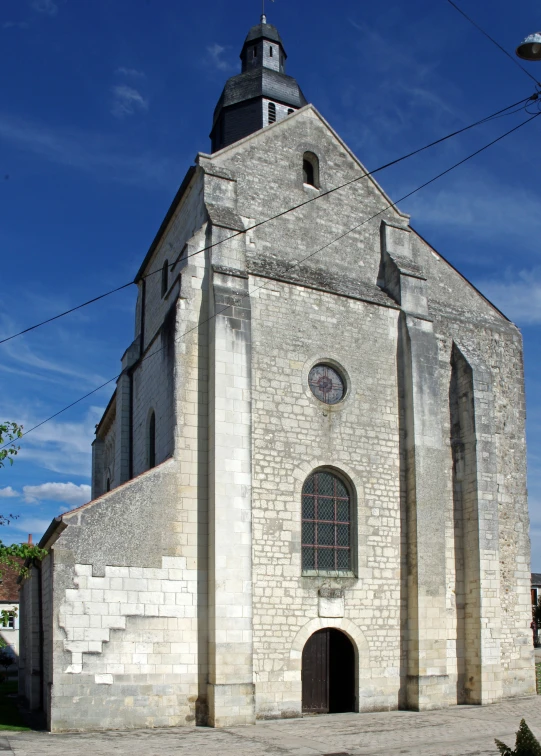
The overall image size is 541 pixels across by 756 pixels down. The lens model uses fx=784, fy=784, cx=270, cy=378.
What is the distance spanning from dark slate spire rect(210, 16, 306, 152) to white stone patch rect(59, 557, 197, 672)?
1264 cm

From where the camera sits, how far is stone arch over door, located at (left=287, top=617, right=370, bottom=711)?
45.2 feet

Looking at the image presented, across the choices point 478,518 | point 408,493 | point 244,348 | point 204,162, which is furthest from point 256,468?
point 204,162

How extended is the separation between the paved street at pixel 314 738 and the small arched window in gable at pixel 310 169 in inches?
424

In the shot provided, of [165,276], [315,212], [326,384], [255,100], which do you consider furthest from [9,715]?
[255,100]

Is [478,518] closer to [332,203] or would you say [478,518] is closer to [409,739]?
[409,739]

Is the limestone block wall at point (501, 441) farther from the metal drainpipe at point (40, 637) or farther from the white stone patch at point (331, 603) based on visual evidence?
the metal drainpipe at point (40, 637)

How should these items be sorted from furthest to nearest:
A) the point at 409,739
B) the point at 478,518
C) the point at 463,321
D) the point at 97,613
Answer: the point at 463,321, the point at 478,518, the point at 97,613, the point at 409,739

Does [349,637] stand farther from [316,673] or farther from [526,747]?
[526,747]

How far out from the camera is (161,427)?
15344mm

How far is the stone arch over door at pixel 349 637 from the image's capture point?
13766 mm

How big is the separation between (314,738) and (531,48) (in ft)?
31.9

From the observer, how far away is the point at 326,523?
14.9 m

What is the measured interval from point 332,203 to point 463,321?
410cm

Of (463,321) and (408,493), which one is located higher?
(463,321)
